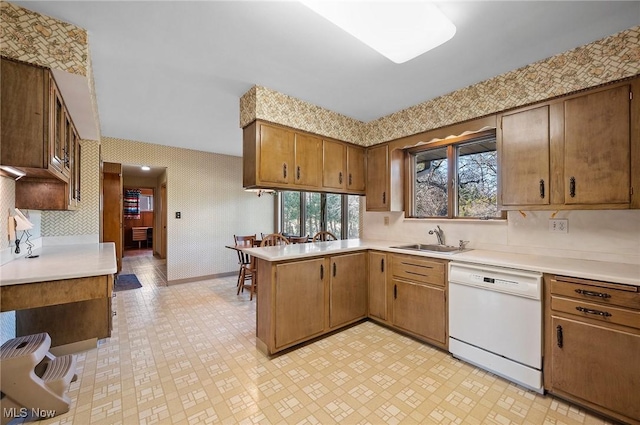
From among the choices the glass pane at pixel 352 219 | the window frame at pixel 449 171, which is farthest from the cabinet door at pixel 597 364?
the glass pane at pixel 352 219

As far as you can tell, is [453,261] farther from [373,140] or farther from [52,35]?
[52,35]

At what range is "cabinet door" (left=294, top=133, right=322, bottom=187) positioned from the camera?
2.85m

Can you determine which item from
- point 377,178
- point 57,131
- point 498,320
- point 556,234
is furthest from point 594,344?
point 57,131

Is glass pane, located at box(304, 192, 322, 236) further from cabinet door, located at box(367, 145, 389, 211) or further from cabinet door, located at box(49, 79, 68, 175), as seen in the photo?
cabinet door, located at box(49, 79, 68, 175)

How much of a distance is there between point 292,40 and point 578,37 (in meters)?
1.91

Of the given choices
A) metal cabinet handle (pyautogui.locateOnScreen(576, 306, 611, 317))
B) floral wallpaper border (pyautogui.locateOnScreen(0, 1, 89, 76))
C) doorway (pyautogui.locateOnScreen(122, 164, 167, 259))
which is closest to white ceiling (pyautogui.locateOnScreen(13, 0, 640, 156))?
floral wallpaper border (pyautogui.locateOnScreen(0, 1, 89, 76))

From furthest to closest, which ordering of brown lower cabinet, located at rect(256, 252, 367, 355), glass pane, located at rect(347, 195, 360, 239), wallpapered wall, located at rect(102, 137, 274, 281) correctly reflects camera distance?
1. glass pane, located at rect(347, 195, 360, 239)
2. wallpapered wall, located at rect(102, 137, 274, 281)
3. brown lower cabinet, located at rect(256, 252, 367, 355)

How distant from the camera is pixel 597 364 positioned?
5.39 feet

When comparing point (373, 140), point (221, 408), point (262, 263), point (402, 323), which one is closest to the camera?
point (221, 408)

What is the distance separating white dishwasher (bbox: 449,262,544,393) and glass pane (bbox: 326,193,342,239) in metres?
2.84

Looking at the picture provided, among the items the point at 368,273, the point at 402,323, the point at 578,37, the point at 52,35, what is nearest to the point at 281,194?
the point at 368,273

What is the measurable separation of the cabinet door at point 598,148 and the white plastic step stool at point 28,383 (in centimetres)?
368

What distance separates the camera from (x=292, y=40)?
1.83 m

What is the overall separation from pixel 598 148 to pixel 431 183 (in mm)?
1498
